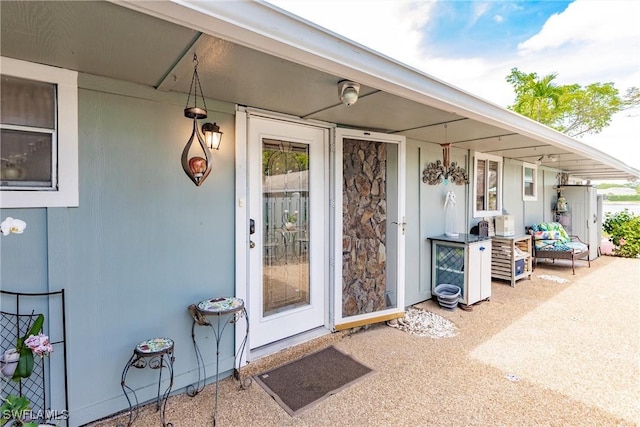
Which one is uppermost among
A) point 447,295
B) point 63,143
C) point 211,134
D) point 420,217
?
point 211,134

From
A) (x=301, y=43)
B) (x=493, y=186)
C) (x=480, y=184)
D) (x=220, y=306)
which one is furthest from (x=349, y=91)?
(x=493, y=186)

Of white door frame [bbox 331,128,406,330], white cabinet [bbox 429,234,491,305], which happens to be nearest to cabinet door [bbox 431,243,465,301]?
white cabinet [bbox 429,234,491,305]

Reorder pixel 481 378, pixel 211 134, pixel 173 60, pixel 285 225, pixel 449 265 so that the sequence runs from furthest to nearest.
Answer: pixel 449 265 < pixel 285 225 < pixel 481 378 < pixel 211 134 < pixel 173 60

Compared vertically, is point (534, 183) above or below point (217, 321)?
above

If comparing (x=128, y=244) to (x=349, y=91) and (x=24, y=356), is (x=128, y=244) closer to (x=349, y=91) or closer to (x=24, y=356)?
(x=24, y=356)

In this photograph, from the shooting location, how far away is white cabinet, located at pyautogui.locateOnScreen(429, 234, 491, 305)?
397 centimetres

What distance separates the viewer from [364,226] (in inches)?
151

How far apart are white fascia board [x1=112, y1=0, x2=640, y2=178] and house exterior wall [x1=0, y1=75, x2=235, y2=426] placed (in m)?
1.11

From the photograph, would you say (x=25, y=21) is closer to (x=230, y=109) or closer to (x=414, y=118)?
(x=230, y=109)

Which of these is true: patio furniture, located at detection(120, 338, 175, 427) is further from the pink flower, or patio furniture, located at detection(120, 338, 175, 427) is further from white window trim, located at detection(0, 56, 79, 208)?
white window trim, located at detection(0, 56, 79, 208)

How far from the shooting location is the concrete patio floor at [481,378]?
2.02 metres

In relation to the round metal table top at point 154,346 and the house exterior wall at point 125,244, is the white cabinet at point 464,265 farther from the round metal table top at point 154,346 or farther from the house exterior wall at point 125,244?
the round metal table top at point 154,346

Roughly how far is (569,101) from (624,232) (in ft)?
20.1

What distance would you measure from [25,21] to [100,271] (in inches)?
53.9
